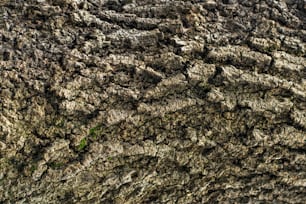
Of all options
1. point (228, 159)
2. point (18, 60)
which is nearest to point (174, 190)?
point (228, 159)

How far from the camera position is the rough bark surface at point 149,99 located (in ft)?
5.43

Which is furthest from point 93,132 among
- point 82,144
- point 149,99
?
point 149,99

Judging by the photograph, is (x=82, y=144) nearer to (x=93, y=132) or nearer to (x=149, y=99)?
(x=93, y=132)

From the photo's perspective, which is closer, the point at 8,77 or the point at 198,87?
the point at 8,77

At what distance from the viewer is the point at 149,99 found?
1717 mm

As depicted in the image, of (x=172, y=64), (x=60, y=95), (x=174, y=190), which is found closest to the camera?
→ (x=60, y=95)

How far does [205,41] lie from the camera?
70.2 inches

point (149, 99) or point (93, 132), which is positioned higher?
point (149, 99)

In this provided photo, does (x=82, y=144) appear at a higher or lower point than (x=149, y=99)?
lower

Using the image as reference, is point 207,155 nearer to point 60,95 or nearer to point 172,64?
point 172,64

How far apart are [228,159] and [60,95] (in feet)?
2.69

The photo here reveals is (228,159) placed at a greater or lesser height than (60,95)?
lesser

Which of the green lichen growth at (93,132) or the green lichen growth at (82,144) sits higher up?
the green lichen growth at (93,132)

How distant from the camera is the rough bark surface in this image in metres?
1.66
